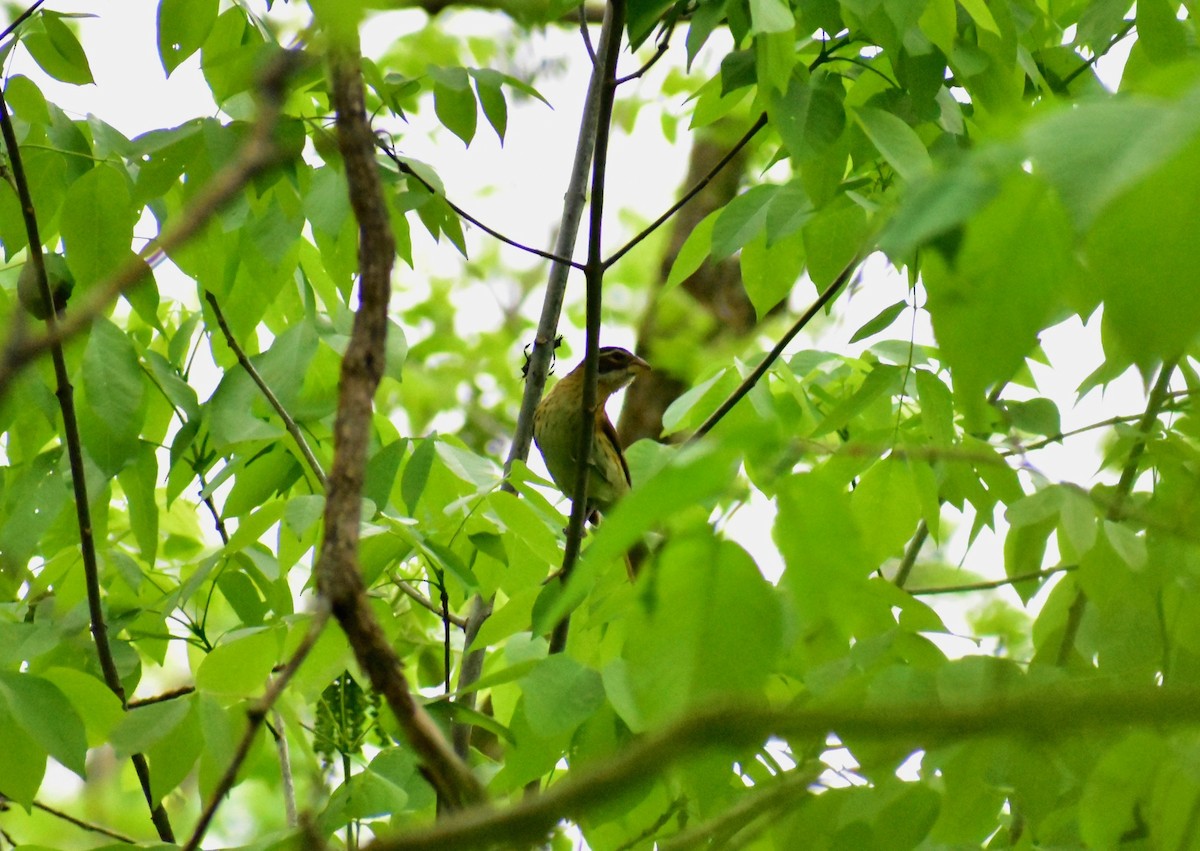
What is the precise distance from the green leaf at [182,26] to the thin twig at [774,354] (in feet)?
4.15

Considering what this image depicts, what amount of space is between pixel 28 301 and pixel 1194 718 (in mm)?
2244

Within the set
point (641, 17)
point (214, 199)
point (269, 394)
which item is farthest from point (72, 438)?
point (214, 199)

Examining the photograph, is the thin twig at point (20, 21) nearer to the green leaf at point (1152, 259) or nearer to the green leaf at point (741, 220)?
the green leaf at point (741, 220)

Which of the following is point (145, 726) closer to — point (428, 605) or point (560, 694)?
point (560, 694)

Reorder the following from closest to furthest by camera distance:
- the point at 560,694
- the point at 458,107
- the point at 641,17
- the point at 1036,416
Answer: the point at 560,694 → the point at 641,17 → the point at 458,107 → the point at 1036,416

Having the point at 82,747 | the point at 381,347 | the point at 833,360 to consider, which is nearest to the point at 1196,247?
the point at 381,347

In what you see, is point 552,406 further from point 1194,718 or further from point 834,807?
point 1194,718

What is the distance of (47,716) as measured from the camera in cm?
209

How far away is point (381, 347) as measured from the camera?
1105 millimetres

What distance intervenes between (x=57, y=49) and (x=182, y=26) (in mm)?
353

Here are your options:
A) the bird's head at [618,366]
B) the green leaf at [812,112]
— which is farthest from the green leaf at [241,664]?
the bird's head at [618,366]

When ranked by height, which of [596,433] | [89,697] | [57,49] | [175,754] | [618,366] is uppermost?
[618,366]

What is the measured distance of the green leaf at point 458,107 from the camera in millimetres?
2459

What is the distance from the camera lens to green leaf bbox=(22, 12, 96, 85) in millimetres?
2555
